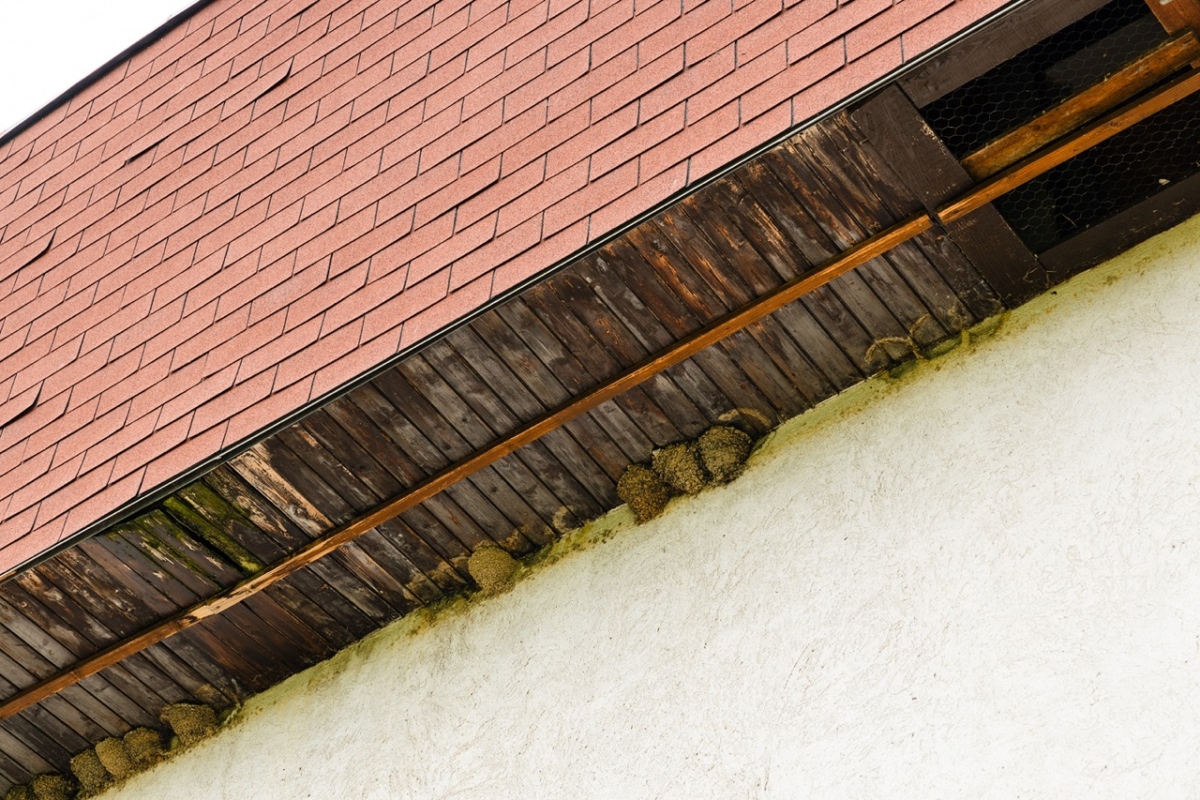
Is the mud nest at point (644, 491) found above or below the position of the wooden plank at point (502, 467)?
below

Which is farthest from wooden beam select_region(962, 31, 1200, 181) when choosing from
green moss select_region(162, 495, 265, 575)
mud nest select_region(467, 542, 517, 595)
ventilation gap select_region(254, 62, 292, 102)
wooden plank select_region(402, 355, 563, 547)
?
ventilation gap select_region(254, 62, 292, 102)

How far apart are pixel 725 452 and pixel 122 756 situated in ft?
10.2

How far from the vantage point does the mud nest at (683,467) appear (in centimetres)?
576

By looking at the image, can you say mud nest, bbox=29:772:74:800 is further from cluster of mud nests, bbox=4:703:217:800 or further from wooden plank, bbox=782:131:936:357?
wooden plank, bbox=782:131:936:357

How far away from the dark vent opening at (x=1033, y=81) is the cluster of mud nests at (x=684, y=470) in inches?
56.2

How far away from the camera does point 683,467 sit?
18.9 ft

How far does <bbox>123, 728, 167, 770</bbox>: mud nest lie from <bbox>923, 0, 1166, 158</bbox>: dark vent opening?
428cm

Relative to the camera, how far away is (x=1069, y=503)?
188 inches

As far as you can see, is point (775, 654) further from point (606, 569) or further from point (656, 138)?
point (656, 138)

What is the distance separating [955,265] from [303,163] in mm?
2908

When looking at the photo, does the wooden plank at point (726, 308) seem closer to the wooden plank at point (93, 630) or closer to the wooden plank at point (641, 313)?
the wooden plank at point (641, 313)

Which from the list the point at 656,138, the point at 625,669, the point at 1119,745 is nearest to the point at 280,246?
the point at 656,138

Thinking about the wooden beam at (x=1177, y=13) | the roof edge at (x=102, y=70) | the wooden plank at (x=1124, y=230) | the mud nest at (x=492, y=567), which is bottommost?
the wooden plank at (x=1124, y=230)

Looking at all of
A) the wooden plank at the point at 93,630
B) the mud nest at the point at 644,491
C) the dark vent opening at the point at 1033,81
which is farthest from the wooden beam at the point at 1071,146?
the wooden plank at the point at 93,630
